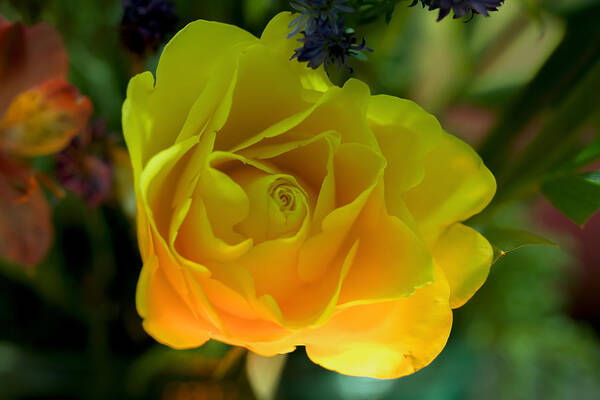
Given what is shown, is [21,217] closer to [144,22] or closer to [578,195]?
[144,22]

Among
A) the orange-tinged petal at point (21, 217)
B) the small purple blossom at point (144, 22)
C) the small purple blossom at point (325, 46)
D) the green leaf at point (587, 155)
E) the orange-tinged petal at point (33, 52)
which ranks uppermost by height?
the small purple blossom at point (325, 46)

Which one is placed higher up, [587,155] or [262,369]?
[587,155]

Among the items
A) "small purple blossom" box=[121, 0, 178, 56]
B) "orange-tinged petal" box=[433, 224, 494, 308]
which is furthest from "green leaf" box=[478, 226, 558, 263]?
"small purple blossom" box=[121, 0, 178, 56]

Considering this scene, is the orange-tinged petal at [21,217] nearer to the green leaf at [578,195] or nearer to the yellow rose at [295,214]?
the yellow rose at [295,214]

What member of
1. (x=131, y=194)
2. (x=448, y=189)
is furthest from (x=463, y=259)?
(x=131, y=194)

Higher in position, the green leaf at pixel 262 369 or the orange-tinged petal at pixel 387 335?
the orange-tinged petal at pixel 387 335

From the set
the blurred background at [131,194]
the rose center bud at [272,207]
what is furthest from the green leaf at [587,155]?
the rose center bud at [272,207]

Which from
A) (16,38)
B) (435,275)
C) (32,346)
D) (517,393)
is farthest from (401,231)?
(517,393)
